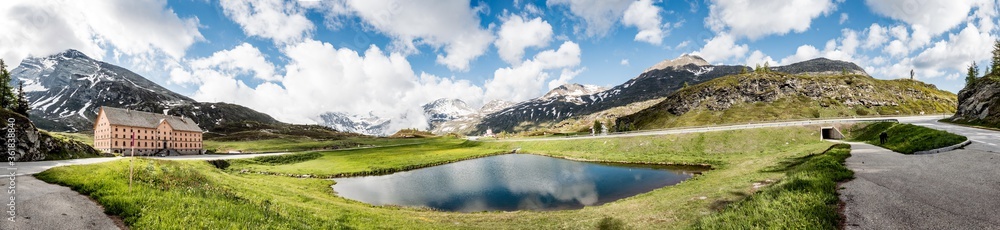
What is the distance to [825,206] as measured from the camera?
13.8 m

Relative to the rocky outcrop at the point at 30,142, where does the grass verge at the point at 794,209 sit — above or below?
below

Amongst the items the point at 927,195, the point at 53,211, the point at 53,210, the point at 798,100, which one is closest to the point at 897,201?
the point at 927,195

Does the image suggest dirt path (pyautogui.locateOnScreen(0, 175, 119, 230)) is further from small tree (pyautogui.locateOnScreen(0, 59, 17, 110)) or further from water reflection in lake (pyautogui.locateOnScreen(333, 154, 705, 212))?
small tree (pyautogui.locateOnScreen(0, 59, 17, 110))

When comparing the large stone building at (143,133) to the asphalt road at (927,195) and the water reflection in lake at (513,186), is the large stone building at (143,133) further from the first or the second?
the asphalt road at (927,195)

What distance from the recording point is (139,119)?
3265 inches

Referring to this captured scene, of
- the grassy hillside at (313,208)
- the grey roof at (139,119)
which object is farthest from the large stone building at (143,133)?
the grassy hillside at (313,208)

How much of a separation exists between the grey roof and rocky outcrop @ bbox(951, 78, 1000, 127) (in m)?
158

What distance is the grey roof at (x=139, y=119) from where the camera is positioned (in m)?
75.6

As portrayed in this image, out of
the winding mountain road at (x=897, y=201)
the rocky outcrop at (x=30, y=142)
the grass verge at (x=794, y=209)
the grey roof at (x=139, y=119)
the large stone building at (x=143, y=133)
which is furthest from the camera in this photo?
the grey roof at (x=139, y=119)

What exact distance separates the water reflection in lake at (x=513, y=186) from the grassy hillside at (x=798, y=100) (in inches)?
5418

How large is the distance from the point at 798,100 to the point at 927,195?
202 m

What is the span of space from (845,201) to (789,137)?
214ft

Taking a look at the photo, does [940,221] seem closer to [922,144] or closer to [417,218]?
[417,218]

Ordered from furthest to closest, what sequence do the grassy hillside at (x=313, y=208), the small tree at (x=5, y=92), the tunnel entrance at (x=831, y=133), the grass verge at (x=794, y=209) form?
the small tree at (x=5, y=92), the tunnel entrance at (x=831, y=133), the grassy hillside at (x=313, y=208), the grass verge at (x=794, y=209)
